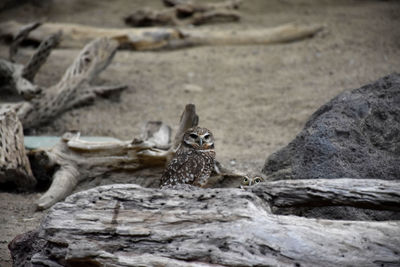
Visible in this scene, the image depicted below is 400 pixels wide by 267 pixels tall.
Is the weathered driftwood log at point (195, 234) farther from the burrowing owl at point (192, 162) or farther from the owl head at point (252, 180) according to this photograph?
the burrowing owl at point (192, 162)

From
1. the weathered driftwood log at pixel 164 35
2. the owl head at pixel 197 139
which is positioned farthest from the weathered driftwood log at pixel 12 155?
the weathered driftwood log at pixel 164 35

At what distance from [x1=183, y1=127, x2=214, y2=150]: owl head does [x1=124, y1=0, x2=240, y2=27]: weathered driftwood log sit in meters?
7.35

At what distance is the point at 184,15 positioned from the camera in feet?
41.9

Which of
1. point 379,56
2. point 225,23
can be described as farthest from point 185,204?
point 225,23

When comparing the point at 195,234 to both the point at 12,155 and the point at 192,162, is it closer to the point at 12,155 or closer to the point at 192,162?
the point at 192,162

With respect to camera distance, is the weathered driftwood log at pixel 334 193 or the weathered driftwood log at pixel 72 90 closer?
the weathered driftwood log at pixel 334 193

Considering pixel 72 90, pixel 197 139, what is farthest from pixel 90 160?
pixel 72 90

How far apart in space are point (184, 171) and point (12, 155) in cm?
211

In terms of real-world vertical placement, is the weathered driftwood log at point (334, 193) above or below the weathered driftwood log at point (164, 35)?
below

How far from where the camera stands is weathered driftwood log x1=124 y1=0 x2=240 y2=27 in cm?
1197

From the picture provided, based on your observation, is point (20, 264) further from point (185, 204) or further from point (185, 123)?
point (185, 123)

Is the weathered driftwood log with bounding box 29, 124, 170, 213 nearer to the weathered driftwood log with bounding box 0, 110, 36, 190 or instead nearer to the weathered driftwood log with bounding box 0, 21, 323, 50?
the weathered driftwood log with bounding box 0, 110, 36, 190

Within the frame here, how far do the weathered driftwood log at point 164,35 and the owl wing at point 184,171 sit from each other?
6.42 m

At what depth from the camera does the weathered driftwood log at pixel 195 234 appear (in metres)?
2.85
